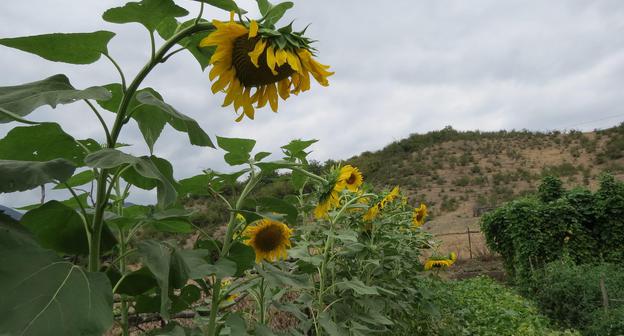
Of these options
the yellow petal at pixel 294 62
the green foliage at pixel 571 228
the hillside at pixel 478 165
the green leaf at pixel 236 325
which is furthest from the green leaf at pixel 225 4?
the hillside at pixel 478 165

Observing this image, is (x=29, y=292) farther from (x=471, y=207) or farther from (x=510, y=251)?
(x=471, y=207)

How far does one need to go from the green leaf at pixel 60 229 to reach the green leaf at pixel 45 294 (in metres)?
0.10

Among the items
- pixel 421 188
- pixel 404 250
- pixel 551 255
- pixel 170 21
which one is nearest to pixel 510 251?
pixel 551 255

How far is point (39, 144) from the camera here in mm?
739

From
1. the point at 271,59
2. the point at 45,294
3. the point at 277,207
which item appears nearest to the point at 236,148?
the point at 277,207

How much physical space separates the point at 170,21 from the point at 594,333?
5230 millimetres

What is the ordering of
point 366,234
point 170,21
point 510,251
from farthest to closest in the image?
point 510,251, point 366,234, point 170,21

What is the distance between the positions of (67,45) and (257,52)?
0.27 m

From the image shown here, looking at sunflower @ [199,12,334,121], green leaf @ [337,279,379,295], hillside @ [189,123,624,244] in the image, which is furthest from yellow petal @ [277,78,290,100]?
hillside @ [189,123,624,244]

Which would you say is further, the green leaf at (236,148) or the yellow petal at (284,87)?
the green leaf at (236,148)

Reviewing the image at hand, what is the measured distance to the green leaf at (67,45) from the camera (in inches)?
27.3

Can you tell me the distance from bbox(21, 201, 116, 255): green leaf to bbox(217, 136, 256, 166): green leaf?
37 cm

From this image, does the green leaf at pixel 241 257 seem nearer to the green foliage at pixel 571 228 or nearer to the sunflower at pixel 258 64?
the sunflower at pixel 258 64

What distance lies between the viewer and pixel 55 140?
2.43 ft
